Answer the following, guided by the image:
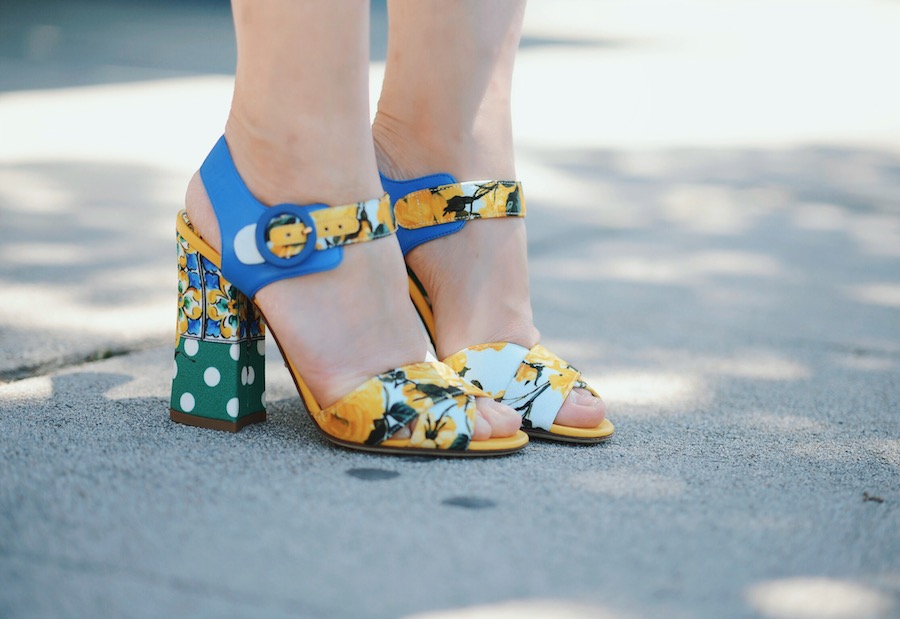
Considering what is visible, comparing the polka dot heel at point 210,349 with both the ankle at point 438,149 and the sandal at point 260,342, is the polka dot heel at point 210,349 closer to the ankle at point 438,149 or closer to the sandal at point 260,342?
the sandal at point 260,342

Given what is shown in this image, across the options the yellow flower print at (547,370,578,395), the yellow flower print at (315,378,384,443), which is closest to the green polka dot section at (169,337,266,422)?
the yellow flower print at (315,378,384,443)

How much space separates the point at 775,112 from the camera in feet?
15.1

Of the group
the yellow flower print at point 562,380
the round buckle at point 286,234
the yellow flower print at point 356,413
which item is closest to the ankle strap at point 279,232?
the round buckle at point 286,234

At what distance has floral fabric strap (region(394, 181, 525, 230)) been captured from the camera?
1.17m

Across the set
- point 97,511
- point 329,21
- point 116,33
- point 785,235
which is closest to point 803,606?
point 97,511

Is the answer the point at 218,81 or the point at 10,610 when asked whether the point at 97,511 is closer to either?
the point at 10,610

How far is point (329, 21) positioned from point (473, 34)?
0.24m

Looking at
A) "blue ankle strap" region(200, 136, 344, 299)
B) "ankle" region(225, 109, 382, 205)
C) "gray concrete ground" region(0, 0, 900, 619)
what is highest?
"ankle" region(225, 109, 382, 205)

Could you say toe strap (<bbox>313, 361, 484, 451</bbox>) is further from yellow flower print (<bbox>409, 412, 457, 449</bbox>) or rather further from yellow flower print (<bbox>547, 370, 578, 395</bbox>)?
yellow flower print (<bbox>547, 370, 578, 395</bbox>)

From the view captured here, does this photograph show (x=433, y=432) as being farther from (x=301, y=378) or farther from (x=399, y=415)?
(x=301, y=378)

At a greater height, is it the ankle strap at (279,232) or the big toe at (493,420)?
the ankle strap at (279,232)

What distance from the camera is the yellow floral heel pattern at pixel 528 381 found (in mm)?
1104

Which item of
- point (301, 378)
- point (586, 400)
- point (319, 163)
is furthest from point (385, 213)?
point (586, 400)

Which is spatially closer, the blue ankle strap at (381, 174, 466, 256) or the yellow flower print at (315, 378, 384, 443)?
the yellow flower print at (315, 378, 384, 443)
